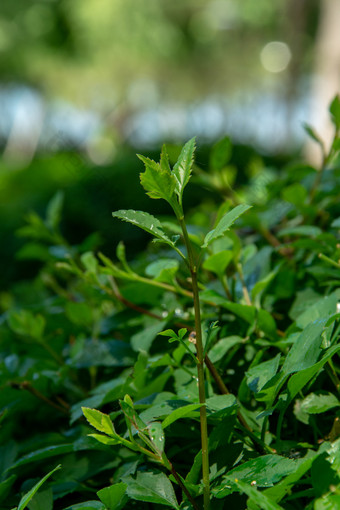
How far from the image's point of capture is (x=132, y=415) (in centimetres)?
63

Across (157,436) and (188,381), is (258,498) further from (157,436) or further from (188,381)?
(188,381)

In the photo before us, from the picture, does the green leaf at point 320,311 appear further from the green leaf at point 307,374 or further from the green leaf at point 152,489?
the green leaf at point 152,489

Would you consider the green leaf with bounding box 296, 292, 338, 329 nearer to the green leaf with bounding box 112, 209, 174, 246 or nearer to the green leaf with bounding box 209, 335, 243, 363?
the green leaf with bounding box 209, 335, 243, 363

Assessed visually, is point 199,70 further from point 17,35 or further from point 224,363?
point 224,363

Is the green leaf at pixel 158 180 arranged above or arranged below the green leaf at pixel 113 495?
above

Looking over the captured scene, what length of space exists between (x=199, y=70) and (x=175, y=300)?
123ft

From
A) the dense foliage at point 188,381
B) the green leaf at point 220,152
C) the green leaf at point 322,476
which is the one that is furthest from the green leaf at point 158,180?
the green leaf at point 220,152

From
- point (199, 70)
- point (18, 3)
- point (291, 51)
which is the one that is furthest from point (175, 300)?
point (199, 70)

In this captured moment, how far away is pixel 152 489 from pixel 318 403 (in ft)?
0.87

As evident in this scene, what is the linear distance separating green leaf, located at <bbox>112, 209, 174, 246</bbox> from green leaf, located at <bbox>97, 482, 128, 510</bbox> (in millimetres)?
320

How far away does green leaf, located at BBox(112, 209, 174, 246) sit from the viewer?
2.11 ft

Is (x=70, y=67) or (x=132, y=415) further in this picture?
(x=70, y=67)

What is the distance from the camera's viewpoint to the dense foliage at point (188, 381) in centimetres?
63

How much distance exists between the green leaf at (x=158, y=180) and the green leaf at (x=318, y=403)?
365 mm
